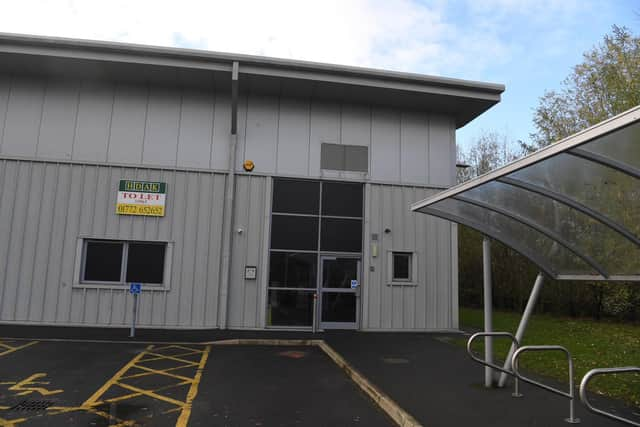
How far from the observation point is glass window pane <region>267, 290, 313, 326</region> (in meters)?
12.6

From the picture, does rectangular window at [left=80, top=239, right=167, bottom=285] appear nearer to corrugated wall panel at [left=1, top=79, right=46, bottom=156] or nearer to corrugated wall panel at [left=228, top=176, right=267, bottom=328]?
corrugated wall panel at [left=228, top=176, right=267, bottom=328]

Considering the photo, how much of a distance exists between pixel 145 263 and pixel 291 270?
4.02 meters

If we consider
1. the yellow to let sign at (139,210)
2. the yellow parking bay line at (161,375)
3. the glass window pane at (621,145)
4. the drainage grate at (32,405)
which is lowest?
the drainage grate at (32,405)

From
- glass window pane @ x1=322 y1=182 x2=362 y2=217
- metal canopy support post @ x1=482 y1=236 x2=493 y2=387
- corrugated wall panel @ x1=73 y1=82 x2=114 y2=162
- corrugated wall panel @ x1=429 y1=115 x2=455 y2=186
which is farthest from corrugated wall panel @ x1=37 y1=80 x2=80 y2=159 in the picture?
metal canopy support post @ x1=482 y1=236 x2=493 y2=387

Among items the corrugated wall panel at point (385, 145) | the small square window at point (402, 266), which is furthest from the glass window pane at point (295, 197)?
the small square window at point (402, 266)

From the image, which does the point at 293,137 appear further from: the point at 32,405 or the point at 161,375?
the point at 32,405

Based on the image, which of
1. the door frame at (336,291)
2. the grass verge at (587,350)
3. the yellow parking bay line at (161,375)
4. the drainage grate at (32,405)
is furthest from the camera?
the door frame at (336,291)

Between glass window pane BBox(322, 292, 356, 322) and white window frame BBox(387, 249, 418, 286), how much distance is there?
4.11 ft

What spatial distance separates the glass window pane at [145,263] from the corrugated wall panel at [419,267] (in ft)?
19.1

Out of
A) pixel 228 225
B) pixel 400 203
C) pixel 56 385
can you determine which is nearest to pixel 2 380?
pixel 56 385

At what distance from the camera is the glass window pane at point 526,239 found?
592cm

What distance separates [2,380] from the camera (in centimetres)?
655

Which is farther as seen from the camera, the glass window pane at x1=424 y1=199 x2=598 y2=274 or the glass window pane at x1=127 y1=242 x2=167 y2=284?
the glass window pane at x1=127 y1=242 x2=167 y2=284

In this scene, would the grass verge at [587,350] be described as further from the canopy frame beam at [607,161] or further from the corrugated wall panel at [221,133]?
the corrugated wall panel at [221,133]
